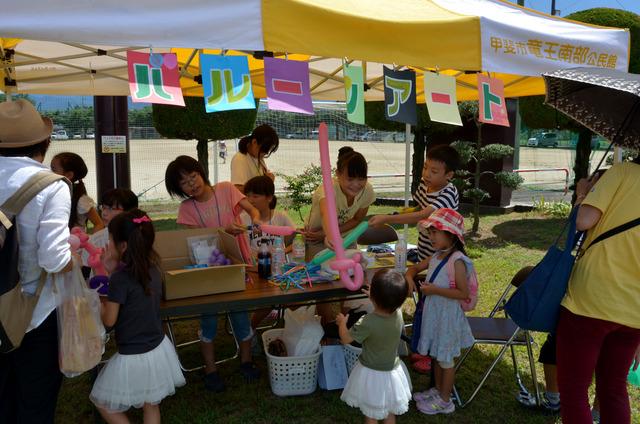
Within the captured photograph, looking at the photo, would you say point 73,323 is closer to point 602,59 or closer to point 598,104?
point 598,104

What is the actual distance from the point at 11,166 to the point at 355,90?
1551 mm

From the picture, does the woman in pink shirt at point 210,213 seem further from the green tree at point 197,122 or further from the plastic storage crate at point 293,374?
the green tree at point 197,122

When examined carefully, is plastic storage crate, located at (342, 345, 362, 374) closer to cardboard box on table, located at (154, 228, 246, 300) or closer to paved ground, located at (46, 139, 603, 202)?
cardboard box on table, located at (154, 228, 246, 300)

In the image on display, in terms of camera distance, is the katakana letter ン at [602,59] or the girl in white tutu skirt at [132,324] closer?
the girl in white tutu skirt at [132,324]

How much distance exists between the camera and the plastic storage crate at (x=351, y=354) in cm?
319

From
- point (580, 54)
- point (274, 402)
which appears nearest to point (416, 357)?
point (274, 402)

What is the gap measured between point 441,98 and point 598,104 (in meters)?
0.80

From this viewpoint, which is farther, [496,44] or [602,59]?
[602,59]

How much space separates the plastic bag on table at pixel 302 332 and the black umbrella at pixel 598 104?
6.24 feet

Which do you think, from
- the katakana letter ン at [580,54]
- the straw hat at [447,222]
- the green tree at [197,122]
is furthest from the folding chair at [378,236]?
the green tree at [197,122]

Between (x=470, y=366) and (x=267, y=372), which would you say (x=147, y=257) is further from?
(x=470, y=366)

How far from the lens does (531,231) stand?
343 inches

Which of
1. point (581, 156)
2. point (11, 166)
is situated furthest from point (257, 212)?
point (581, 156)

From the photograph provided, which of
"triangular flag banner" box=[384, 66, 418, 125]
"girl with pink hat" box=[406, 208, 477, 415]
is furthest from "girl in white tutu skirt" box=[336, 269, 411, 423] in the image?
"triangular flag banner" box=[384, 66, 418, 125]
